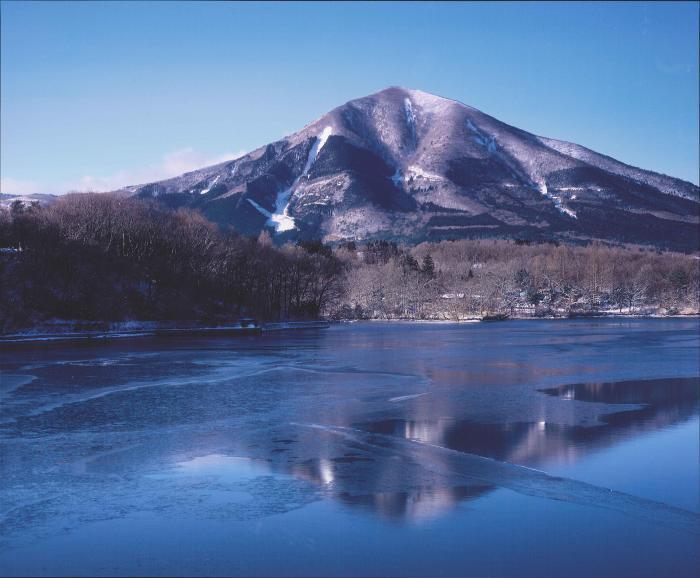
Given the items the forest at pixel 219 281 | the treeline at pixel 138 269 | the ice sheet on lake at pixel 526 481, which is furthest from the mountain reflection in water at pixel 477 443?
the treeline at pixel 138 269

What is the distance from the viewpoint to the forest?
172 ft

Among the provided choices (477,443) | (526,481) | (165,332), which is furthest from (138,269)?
(526,481)

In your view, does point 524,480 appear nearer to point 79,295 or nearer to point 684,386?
point 684,386

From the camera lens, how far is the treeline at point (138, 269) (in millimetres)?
51094

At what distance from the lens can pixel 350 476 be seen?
38.1 feet

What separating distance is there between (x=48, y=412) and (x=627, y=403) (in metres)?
14.6

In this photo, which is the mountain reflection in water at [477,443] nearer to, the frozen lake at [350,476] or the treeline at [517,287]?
the frozen lake at [350,476]

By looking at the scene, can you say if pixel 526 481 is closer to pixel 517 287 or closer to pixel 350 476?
pixel 350 476

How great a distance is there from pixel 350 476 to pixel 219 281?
186 ft

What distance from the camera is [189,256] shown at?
211ft

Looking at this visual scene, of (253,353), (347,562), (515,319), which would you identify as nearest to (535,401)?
(347,562)

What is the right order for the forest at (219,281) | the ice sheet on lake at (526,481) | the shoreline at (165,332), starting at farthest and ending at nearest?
the forest at (219,281) < the shoreline at (165,332) < the ice sheet on lake at (526,481)

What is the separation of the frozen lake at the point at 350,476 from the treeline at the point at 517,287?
59.2 metres

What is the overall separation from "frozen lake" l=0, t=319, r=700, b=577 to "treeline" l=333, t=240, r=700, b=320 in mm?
59243
